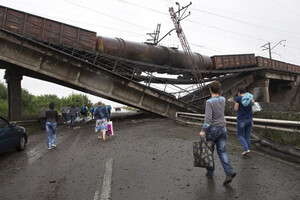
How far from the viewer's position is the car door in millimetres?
6840

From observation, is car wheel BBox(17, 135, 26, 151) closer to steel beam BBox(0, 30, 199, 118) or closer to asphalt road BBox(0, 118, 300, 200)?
asphalt road BBox(0, 118, 300, 200)

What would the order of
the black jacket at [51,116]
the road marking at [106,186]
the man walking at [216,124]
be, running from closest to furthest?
the road marking at [106,186], the man walking at [216,124], the black jacket at [51,116]

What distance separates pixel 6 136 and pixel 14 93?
1124 centimetres

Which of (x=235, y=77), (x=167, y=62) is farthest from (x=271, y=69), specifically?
(x=167, y=62)

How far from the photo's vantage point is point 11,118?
53.0 ft

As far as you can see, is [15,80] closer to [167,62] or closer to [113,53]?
[113,53]

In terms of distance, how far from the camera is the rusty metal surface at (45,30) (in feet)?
44.0

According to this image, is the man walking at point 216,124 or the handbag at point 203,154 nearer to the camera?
the handbag at point 203,154

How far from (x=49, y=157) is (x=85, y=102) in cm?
7461

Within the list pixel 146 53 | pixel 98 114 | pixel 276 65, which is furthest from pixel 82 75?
pixel 276 65

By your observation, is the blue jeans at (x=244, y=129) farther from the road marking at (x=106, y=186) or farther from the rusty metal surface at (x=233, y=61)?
the rusty metal surface at (x=233, y=61)

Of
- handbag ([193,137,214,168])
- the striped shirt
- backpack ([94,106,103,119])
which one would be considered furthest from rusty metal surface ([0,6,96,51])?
handbag ([193,137,214,168])

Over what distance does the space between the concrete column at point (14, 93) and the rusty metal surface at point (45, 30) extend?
4452mm

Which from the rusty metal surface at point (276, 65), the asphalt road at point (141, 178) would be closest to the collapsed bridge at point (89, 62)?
the rusty metal surface at point (276, 65)
